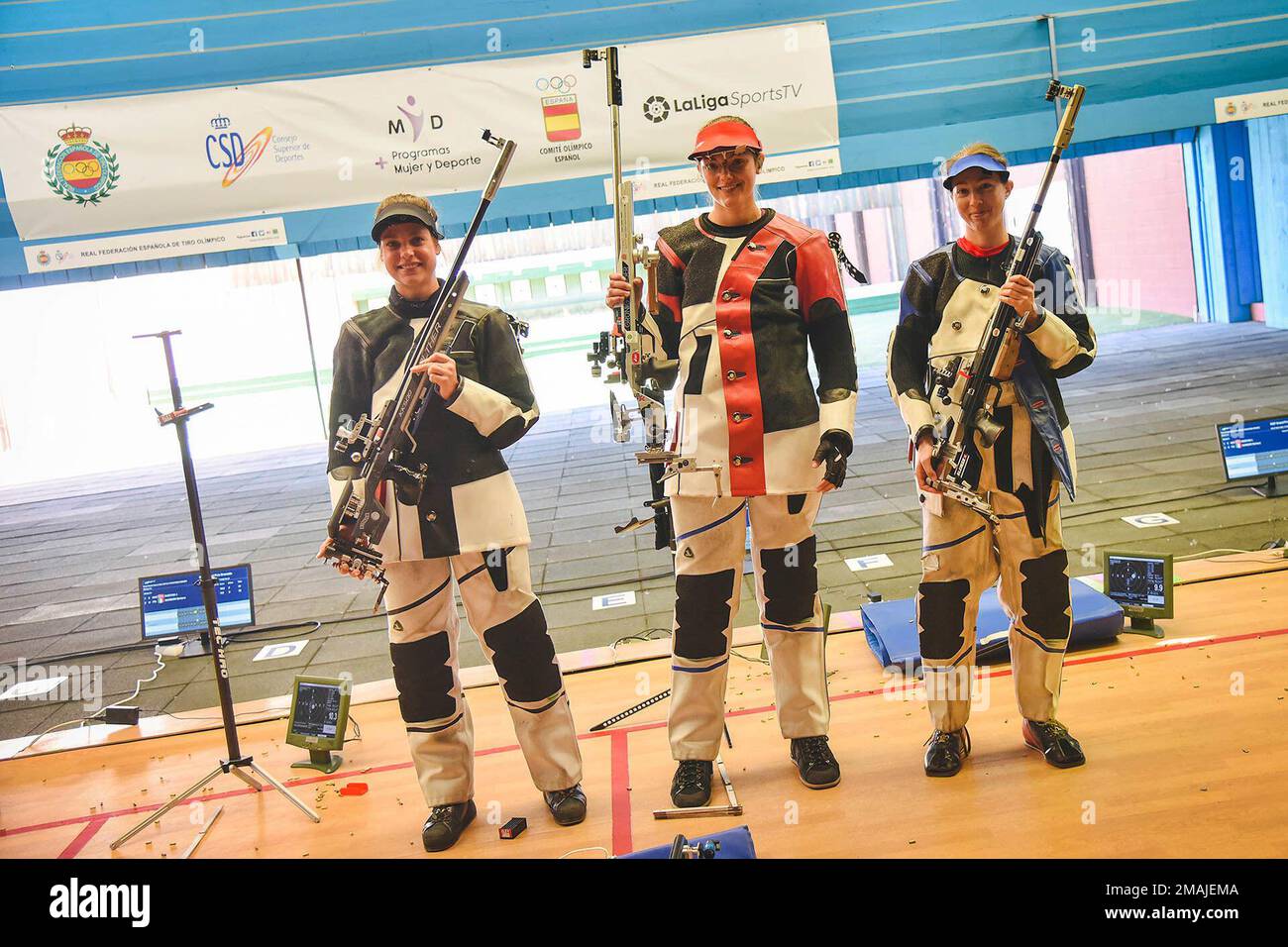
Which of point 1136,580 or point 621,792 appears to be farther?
point 1136,580

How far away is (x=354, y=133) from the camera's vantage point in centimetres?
768

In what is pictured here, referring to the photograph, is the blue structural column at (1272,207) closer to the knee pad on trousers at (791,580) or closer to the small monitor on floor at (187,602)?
the knee pad on trousers at (791,580)

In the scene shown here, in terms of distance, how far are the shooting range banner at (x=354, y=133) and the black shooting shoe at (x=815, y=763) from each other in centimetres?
548

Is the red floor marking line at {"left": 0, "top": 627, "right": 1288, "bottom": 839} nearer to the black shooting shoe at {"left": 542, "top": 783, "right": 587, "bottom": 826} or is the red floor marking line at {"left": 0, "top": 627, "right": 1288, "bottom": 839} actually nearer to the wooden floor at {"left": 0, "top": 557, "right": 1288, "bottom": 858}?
the wooden floor at {"left": 0, "top": 557, "right": 1288, "bottom": 858}

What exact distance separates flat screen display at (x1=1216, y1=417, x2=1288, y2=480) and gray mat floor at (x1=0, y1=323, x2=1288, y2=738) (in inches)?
8.2

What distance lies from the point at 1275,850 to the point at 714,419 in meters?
1.91

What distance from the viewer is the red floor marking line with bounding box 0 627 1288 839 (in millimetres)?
3893

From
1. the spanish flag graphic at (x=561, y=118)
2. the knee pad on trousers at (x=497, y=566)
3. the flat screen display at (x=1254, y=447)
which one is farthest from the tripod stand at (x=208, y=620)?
the flat screen display at (x=1254, y=447)

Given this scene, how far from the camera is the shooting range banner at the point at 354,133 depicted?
7.56m

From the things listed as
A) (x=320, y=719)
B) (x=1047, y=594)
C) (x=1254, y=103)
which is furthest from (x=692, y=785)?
(x=1254, y=103)

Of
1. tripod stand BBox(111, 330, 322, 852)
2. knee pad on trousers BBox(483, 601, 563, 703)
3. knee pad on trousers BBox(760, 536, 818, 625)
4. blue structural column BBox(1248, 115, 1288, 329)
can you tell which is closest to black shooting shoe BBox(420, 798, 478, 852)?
knee pad on trousers BBox(483, 601, 563, 703)

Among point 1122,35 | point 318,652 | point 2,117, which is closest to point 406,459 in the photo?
point 318,652

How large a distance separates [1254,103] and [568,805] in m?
8.56
